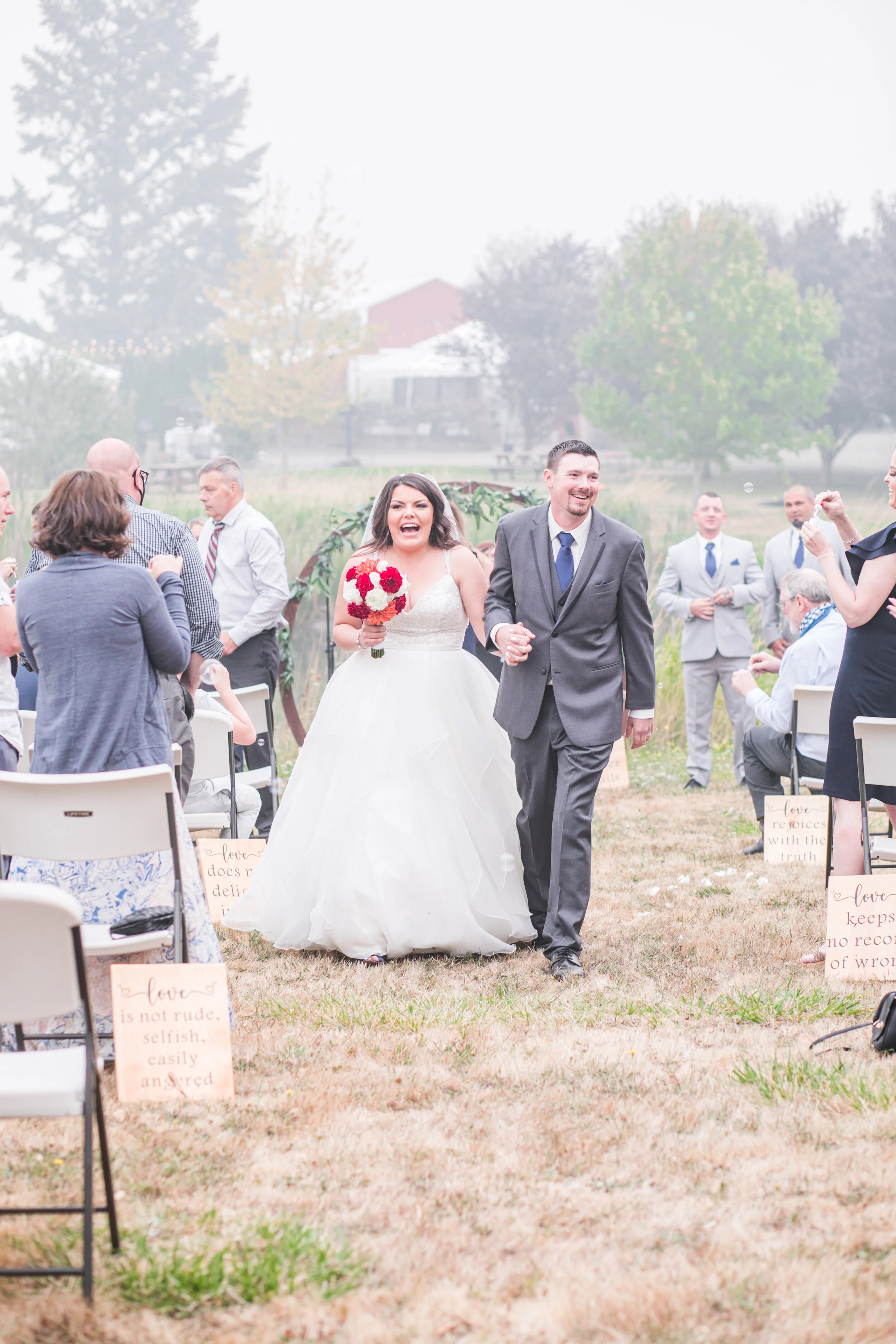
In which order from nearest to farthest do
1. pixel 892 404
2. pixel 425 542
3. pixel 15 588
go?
pixel 15 588, pixel 425 542, pixel 892 404

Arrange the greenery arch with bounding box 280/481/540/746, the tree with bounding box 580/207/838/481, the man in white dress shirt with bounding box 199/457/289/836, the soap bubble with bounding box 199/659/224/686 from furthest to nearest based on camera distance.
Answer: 1. the tree with bounding box 580/207/838/481
2. the greenery arch with bounding box 280/481/540/746
3. the man in white dress shirt with bounding box 199/457/289/836
4. the soap bubble with bounding box 199/659/224/686

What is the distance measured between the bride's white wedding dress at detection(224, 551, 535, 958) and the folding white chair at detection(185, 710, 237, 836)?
404mm

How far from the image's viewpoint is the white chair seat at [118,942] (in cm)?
388

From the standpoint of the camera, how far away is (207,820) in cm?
597

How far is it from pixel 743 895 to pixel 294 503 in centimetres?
1228

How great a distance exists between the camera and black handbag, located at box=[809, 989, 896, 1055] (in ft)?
13.1

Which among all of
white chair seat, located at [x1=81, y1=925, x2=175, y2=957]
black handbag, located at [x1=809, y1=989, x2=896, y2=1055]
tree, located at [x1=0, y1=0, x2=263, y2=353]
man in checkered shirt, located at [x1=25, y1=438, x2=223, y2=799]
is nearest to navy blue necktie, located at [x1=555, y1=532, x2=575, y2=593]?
man in checkered shirt, located at [x1=25, y1=438, x2=223, y2=799]

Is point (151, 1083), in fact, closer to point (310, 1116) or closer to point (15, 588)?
point (310, 1116)

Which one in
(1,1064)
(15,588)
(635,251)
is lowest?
(1,1064)

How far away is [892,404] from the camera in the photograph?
26.8 m

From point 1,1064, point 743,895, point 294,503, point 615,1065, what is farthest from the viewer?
point 294,503

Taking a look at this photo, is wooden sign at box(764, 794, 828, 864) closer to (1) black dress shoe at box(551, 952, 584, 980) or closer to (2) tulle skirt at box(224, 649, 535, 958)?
(2) tulle skirt at box(224, 649, 535, 958)

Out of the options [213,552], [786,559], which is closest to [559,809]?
[213,552]

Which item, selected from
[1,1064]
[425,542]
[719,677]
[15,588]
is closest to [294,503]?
[719,677]
